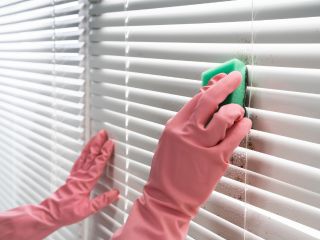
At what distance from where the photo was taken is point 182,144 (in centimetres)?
75

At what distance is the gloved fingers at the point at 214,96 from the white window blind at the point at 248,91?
88 millimetres

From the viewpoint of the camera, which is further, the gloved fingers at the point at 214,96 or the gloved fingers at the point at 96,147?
the gloved fingers at the point at 96,147

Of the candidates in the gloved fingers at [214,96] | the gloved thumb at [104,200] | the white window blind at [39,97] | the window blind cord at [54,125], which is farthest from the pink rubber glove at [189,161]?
the window blind cord at [54,125]

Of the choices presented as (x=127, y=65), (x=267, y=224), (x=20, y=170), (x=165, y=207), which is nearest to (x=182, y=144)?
(x=165, y=207)

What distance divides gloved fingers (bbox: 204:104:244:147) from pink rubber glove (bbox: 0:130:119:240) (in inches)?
25.5

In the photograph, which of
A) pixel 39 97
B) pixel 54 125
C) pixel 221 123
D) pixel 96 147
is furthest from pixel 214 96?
pixel 39 97

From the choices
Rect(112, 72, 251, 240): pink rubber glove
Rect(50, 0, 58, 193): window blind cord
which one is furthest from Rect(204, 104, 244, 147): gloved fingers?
Rect(50, 0, 58, 193): window blind cord

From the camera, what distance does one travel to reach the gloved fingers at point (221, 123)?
Answer: 2.31ft

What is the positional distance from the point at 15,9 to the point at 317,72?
1744mm

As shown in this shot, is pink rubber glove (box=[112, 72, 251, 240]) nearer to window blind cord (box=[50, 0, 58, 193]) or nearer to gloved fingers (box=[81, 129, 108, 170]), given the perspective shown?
gloved fingers (box=[81, 129, 108, 170])

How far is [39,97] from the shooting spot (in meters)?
1.76

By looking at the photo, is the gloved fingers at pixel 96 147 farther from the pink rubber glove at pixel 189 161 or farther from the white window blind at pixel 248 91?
the pink rubber glove at pixel 189 161

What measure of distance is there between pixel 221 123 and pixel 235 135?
0.05m

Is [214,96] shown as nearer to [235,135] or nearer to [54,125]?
[235,135]
